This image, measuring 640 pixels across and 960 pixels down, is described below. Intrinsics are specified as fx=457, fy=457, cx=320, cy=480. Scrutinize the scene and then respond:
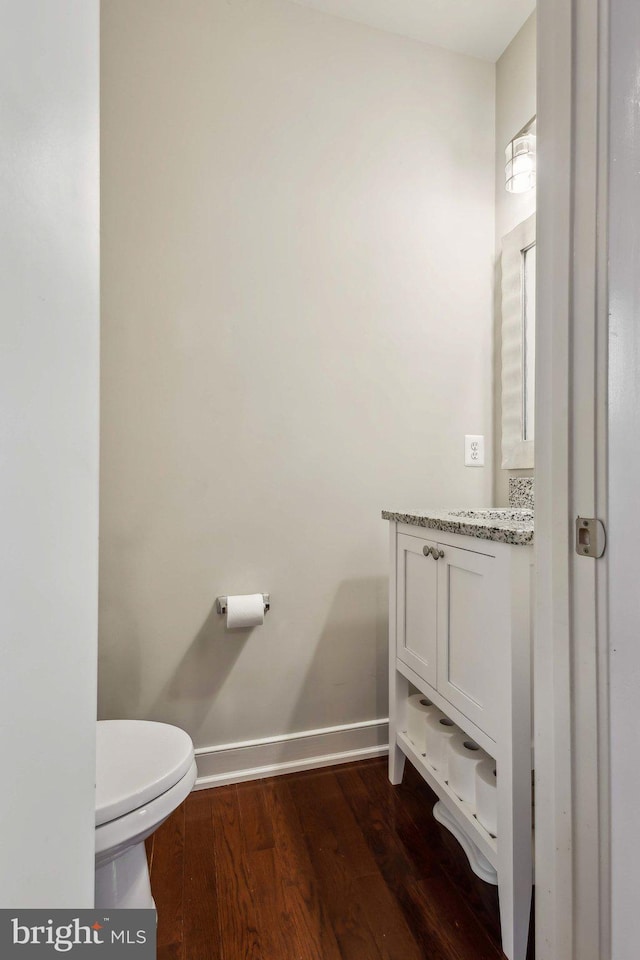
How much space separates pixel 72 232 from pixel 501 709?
3.54 feet

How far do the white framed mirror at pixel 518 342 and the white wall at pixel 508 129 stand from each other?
0.18 ft

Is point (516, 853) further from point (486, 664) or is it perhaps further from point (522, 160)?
point (522, 160)

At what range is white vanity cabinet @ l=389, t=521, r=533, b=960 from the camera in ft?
3.03

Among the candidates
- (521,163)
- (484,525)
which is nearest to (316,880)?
(484,525)

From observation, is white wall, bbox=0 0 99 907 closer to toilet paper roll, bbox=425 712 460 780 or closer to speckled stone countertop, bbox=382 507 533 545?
speckled stone countertop, bbox=382 507 533 545

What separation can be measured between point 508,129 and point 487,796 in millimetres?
2171

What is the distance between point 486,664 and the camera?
101 cm

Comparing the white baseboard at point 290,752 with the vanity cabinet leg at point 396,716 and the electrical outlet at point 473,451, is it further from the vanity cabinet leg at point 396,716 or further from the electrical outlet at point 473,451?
the electrical outlet at point 473,451

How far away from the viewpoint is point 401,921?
3.29 feet

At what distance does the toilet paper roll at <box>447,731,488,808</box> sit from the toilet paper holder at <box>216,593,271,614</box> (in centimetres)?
68

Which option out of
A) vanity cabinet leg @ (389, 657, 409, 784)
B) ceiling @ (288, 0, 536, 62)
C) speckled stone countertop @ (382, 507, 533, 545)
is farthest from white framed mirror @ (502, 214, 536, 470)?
vanity cabinet leg @ (389, 657, 409, 784)

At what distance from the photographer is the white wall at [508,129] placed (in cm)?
162

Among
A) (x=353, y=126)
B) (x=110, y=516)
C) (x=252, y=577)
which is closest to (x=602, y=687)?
(x=252, y=577)

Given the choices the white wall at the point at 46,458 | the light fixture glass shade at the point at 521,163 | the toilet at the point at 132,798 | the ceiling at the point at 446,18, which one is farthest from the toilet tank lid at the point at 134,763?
the ceiling at the point at 446,18
